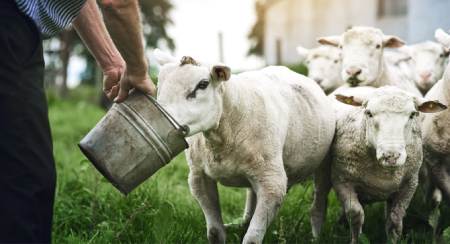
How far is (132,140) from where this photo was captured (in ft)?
10.3

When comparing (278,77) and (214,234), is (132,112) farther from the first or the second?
(278,77)

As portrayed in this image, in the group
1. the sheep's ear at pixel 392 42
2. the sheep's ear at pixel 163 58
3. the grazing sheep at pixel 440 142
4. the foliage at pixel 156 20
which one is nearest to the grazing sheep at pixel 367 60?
the sheep's ear at pixel 392 42

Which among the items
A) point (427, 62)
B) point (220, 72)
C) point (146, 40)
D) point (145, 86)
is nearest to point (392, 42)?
point (427, 62)

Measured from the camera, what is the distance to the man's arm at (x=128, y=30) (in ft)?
9.18

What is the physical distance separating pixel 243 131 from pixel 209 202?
0.56 meters

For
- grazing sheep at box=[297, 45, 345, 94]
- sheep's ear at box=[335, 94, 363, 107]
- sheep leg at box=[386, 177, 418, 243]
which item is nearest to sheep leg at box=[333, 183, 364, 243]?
sheep leg at box=[386, 177, 418, 243]

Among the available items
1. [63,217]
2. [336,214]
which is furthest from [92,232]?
[336,214]

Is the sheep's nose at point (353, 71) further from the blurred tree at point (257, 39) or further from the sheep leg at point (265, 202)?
the blurred tree at point (257, 39)

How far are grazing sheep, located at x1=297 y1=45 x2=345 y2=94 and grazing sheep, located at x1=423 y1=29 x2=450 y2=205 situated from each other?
2.49 metres

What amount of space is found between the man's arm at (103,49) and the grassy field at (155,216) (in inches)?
30.7

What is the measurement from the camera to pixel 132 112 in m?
3.14

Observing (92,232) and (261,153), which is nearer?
(261,153)

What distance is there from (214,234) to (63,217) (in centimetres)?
131

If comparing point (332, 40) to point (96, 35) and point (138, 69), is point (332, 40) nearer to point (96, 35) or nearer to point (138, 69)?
point (96, 35)
